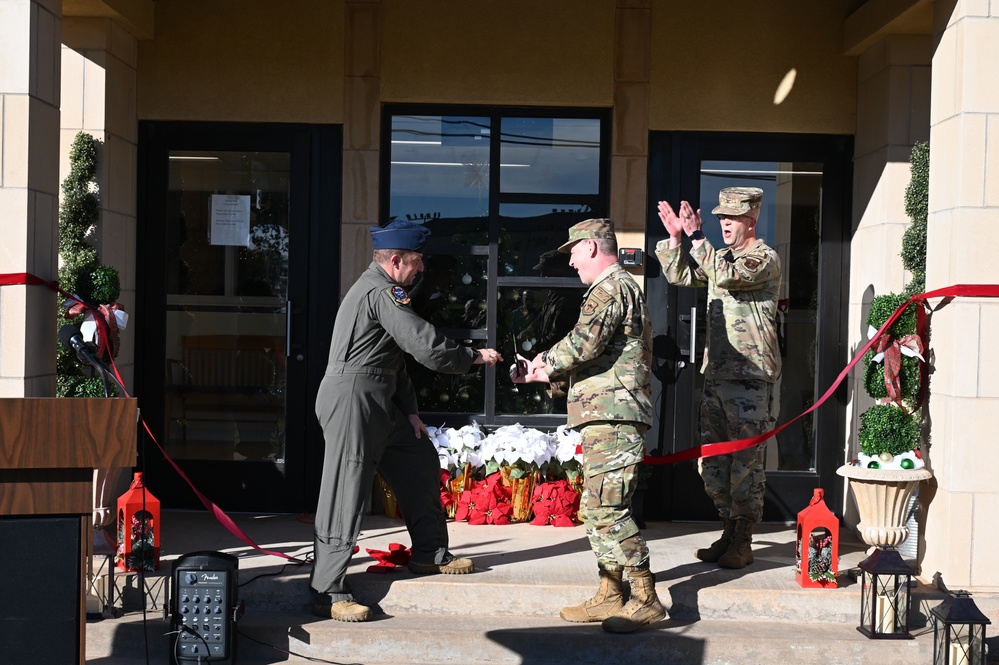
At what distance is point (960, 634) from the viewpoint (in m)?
4.43

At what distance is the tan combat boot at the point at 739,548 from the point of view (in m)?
5.50

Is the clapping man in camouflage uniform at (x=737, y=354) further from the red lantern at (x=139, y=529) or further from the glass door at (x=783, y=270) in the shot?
the red lantern at (x=139, y=529)

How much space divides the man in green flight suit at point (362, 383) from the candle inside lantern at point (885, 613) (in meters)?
2.04

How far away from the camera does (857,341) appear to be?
6.62 metres

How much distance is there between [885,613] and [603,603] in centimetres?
127

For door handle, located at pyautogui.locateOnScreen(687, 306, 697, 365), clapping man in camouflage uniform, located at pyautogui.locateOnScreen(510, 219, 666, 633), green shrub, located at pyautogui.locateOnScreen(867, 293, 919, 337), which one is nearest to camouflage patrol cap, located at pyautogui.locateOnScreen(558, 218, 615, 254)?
clapping man in camouflage uniform, located at pyautogui.locateOnScreen(510, 219, 666, 633)

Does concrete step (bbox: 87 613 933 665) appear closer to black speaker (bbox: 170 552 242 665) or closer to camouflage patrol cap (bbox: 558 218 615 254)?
black speaker (bbox: 170 552 242 665)

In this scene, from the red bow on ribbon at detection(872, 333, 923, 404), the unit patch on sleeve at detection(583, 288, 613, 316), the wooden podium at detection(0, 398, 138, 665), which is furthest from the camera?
the red bow on ribbon at detection(872, 333, 923, 404)


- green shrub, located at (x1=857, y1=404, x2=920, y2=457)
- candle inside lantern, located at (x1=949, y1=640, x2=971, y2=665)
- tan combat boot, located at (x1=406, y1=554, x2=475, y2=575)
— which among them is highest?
green shrub, located at (x1=857, y1=404, x2=920, y2=457)

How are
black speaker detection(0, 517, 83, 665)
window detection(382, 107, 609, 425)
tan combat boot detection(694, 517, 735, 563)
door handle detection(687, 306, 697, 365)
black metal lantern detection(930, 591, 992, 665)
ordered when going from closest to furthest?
black speaker detection(0, 517, 83, 665), black metal lantern detection(930, 591, 992, 665), tan combat boot detection(694, 517, 735, 563), door handle detection(687, 306, 697, 365), window detection(382, 107, 609, 425)

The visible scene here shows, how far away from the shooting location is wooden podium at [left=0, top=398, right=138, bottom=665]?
2.59m

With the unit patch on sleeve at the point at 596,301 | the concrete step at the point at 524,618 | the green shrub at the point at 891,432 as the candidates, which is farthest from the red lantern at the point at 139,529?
the green shrub at the point at 891,432

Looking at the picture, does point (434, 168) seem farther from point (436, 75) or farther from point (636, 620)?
point (636, 620)

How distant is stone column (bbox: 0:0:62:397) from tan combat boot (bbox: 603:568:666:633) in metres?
2.80
